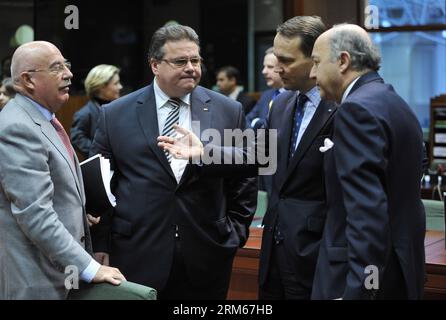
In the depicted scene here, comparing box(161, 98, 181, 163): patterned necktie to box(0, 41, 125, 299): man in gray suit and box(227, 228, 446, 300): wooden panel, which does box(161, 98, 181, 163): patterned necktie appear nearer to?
box(0, 41, 125, 299): man in gray suit

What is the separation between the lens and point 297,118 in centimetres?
319

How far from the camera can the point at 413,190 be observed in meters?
2.65

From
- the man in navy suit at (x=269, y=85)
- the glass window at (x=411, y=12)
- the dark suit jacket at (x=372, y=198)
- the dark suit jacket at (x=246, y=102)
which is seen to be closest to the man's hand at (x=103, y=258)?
the dark suit jacket at (x=372, y=198)

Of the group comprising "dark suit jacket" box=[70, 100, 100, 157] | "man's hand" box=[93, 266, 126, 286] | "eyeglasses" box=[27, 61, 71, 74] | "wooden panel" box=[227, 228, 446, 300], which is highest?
"eyeglasses" box=[27, 61, 71, 74]

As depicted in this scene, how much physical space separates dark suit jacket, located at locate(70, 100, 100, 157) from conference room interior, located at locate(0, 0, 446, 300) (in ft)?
3.34

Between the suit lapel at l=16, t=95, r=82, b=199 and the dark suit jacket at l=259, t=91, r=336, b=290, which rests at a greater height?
the suit lapel at l=16, t=95, r=82, b=199

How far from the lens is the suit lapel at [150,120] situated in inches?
129

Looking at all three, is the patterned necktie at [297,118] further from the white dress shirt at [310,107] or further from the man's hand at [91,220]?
the man's hand at [91,220]

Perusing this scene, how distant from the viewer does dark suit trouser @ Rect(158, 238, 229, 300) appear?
330cm

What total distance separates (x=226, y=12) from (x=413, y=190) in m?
9.88

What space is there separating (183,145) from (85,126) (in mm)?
3887

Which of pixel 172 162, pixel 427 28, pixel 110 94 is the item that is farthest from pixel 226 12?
pixel 172 162

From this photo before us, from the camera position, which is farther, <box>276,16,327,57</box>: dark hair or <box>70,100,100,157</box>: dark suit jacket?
<box>70,100,100,157</box>: dark suit jacket

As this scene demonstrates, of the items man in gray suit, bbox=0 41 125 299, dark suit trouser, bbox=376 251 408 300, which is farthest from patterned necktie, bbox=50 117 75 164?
dark suit trouser, bbox=376 251 408 300
